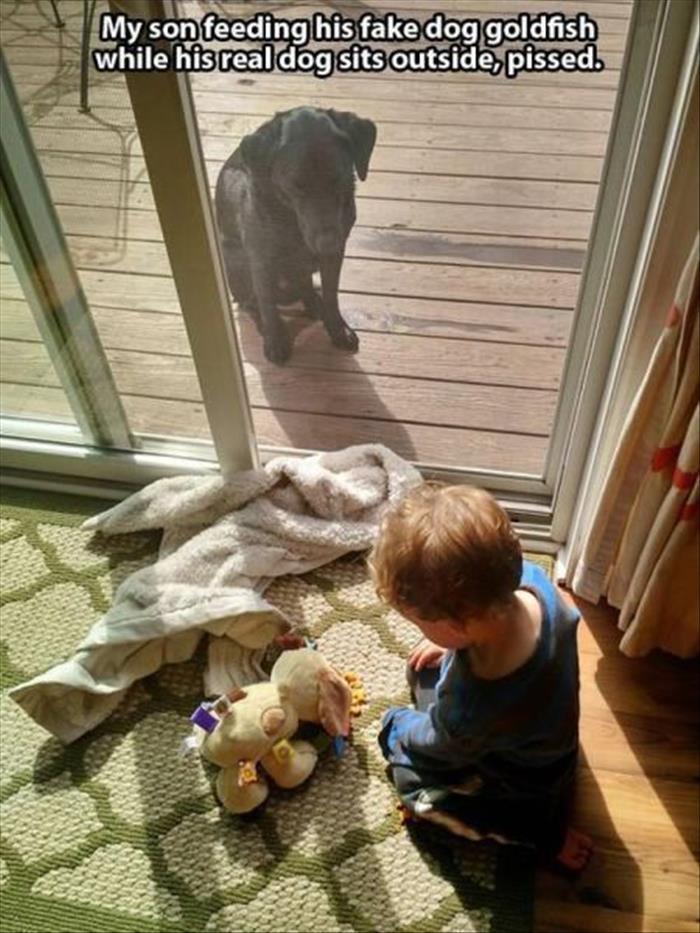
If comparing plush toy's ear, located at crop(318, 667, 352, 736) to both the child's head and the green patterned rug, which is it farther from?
the child's head

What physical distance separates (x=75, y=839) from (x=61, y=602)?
422 mm

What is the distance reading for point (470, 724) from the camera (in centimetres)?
98

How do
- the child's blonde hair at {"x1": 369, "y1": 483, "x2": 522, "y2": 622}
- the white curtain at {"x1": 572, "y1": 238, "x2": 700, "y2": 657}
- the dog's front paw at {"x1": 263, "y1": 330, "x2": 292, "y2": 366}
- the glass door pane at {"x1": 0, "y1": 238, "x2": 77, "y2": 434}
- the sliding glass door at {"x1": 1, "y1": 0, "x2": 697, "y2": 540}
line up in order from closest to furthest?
1. the child's blonde hair at {"x1": 369, "y1": 483, "x2": 522, "y2": 622}
2. the white curtain at {"x1": 572, "y1": 238, "x2": 700, "y2": 657}
3. the sliding glass door at {"x1": 1, "y1": 0, "x2": 697, "y2": 540}
4. the glass door pane at {"x1": 0, "y1": 238, "x2": 77, "y2": 434}
5. the dog's front paw at {"x1": 263, "y1": 330, "x2": 292, "y2": 366}

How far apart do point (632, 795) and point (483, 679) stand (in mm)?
424

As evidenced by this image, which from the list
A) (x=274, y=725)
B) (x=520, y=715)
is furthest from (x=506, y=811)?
(x=274, y=725)

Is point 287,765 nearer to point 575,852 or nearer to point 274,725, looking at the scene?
point 274,725

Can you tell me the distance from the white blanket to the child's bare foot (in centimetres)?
52

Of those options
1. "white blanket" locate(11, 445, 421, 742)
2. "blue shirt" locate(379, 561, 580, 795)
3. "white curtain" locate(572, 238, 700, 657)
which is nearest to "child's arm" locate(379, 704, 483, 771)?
"blue shirt" locate(379, 561, 580, 795)

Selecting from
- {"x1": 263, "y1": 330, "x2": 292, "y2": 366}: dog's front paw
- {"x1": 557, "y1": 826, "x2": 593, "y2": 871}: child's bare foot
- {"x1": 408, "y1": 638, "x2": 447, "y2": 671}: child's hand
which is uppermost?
{"x1": 263, "y1": 330, "x2": 292, "y2": 366}: dog's front paw

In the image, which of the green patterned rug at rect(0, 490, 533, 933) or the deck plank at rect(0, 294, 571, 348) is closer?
the green patterned rug at rect(0, 490, 533, 933)

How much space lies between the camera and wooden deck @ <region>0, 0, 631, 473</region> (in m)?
1.17

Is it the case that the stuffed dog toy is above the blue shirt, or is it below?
below

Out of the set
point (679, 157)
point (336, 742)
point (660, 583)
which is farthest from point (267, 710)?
point (679, 157)

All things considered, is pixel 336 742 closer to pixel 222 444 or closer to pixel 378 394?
pixel 222 444
